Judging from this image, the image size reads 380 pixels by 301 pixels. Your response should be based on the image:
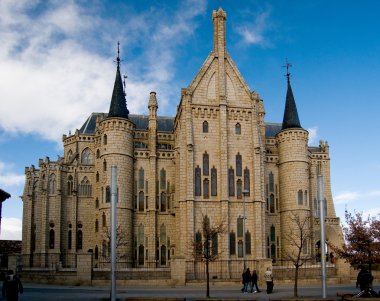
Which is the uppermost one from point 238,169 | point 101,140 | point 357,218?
point 101,140

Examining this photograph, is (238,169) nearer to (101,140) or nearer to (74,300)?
(101,140)

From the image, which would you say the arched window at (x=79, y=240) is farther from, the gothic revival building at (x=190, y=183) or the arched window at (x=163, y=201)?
the arched window at (x=163, y=201)

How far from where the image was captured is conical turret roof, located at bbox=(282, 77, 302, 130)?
186ft

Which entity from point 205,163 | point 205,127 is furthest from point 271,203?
point 205,127

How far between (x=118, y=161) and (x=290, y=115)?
63.7ft

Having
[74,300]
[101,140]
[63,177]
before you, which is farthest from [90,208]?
[74,300]

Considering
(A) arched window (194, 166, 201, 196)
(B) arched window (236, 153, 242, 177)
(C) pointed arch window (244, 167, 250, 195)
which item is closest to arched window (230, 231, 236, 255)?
(C) pointed arch window (244, 167, 250, 195)

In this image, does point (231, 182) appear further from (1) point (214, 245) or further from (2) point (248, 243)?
(1) point (214, 245)

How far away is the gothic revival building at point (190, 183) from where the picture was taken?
49.5 meters

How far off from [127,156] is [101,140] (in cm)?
338

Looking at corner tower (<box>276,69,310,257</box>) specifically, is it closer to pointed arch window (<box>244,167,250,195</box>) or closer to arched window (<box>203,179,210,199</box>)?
pointed arch window (<box>244,167,250,195</box>)

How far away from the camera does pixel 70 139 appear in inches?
2510

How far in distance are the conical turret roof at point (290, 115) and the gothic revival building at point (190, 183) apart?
0.36ft

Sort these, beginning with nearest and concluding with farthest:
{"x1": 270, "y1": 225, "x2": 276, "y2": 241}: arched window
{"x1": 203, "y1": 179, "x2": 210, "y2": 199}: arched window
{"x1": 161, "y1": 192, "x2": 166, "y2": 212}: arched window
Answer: {"x1": 203, "y1": 179, "x2": 210, "y2": 199}: arched window → {"x1": 161, "y1": 192, "x2": 166, "y2": 212}: arched window → {"x1": 270, "y1": 225, "x2": 276, "y2": 241}: arched window
